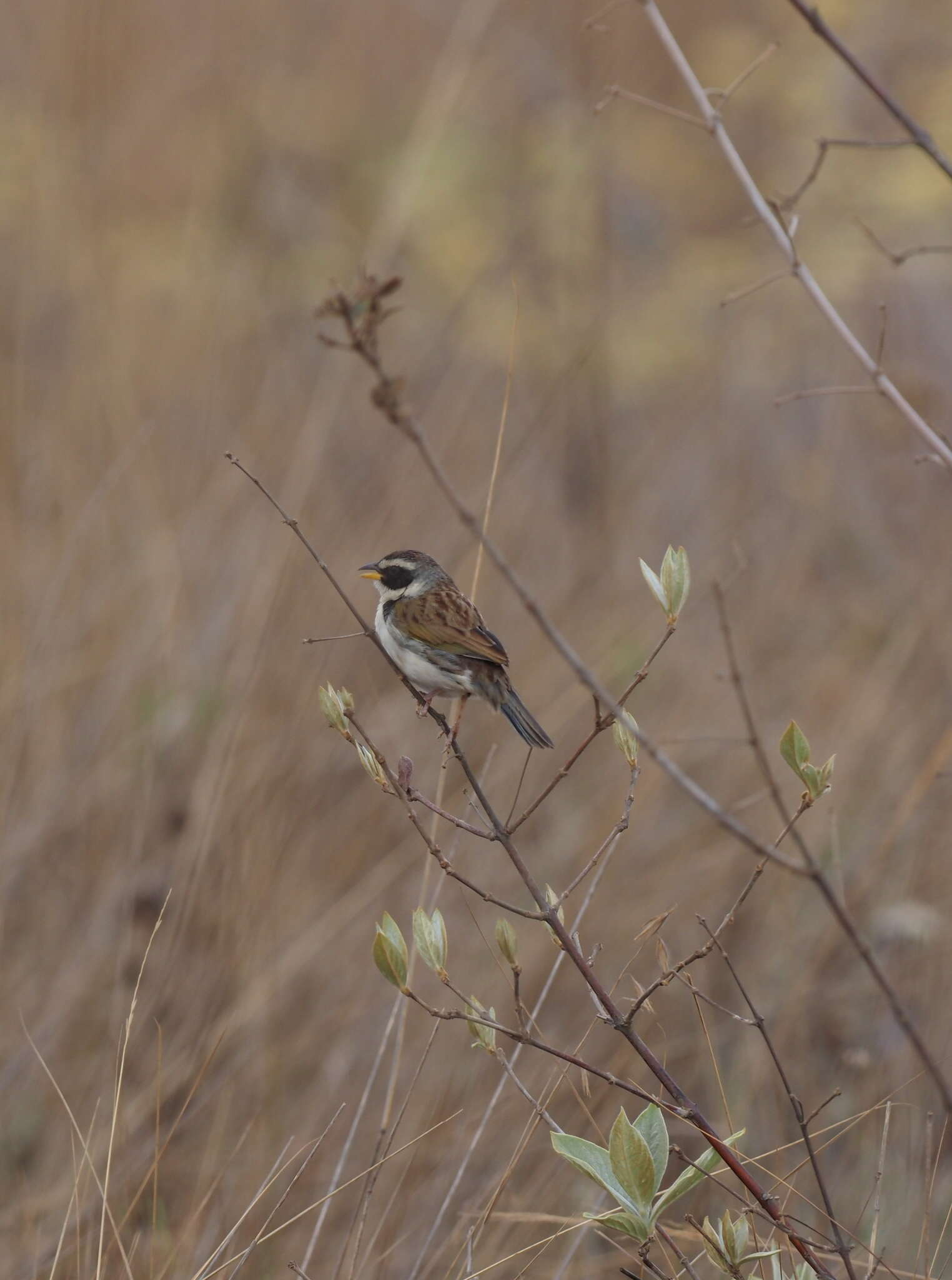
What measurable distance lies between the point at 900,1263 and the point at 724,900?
165 cm

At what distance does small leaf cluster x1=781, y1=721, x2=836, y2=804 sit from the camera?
178 centimetres

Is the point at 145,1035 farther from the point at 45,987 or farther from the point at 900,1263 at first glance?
the point at 900,1263

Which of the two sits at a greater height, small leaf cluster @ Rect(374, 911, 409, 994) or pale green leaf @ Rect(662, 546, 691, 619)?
pale green leaf @ Rect(662, 546, 691, 619)

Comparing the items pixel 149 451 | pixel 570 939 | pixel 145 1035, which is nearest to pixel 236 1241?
pixel 145 1035

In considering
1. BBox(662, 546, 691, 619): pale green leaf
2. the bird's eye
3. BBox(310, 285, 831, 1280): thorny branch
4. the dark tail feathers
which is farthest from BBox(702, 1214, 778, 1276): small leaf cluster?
the bird's eye

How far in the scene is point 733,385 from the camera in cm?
761

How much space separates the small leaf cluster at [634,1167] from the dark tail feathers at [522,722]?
908 millimetres

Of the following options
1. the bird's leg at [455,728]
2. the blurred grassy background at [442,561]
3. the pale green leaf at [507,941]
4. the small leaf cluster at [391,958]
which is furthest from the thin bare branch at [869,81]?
the small leaf cluster at [391,958]

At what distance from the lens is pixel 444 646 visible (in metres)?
3.14

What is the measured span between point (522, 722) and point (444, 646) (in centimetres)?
34

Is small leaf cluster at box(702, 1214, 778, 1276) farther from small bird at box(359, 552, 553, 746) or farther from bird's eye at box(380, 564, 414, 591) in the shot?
bird's eye at box(380, 564, 414, 591)

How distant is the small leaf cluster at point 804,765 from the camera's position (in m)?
1.78

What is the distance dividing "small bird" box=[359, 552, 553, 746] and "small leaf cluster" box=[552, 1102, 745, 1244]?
1.11 metres

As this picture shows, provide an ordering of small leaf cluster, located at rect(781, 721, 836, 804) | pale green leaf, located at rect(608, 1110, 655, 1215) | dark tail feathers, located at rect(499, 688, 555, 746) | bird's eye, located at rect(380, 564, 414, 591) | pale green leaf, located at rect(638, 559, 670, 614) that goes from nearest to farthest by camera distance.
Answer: pale green leaf, located at rect(608, 1110, 655, 1215) → small leaf cluster, located at rect(781, 721, 836, 804) → pale green leaf, located at rect(638, 559, 670, 614) → dark tail feathers, located at rect(499, 688, 555, 746) → bird's eye, located at rect(380, 564, 414, 591)
